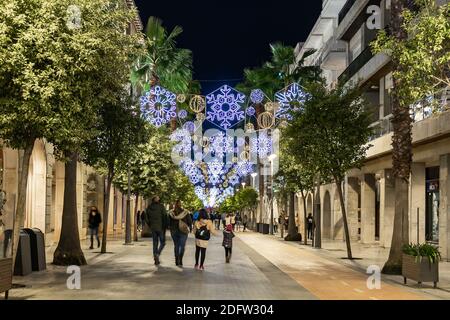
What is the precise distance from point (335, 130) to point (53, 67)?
1483cm

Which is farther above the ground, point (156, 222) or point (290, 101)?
point (290, 101)

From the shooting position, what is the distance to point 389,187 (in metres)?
37.0

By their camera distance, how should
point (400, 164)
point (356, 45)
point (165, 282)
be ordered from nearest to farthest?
point (165, 282)
point (400, 164)
point (356, 45)

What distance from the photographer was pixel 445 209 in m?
27.4

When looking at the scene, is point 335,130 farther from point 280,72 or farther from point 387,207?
point 280,72

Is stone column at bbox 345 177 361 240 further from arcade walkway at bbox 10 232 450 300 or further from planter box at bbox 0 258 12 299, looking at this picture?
planter box at bbox 0 258 12 299

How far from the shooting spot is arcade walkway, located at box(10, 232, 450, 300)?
14531 millimetres

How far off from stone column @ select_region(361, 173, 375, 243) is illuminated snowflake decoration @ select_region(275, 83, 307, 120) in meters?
6.16

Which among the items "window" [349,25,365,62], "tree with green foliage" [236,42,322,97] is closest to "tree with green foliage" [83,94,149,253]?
"window" [349,25,365,62]

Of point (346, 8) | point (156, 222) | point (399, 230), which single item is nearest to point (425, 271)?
point (399, 230)

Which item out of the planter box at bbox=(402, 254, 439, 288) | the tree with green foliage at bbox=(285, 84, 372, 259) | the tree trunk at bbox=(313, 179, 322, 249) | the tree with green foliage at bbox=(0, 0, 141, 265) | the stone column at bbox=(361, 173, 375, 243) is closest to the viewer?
the tree with green foliage at bbox=(0, 0, 141, 265)

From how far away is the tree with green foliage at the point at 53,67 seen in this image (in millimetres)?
14227

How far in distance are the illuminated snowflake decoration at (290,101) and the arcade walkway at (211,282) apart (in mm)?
6725
